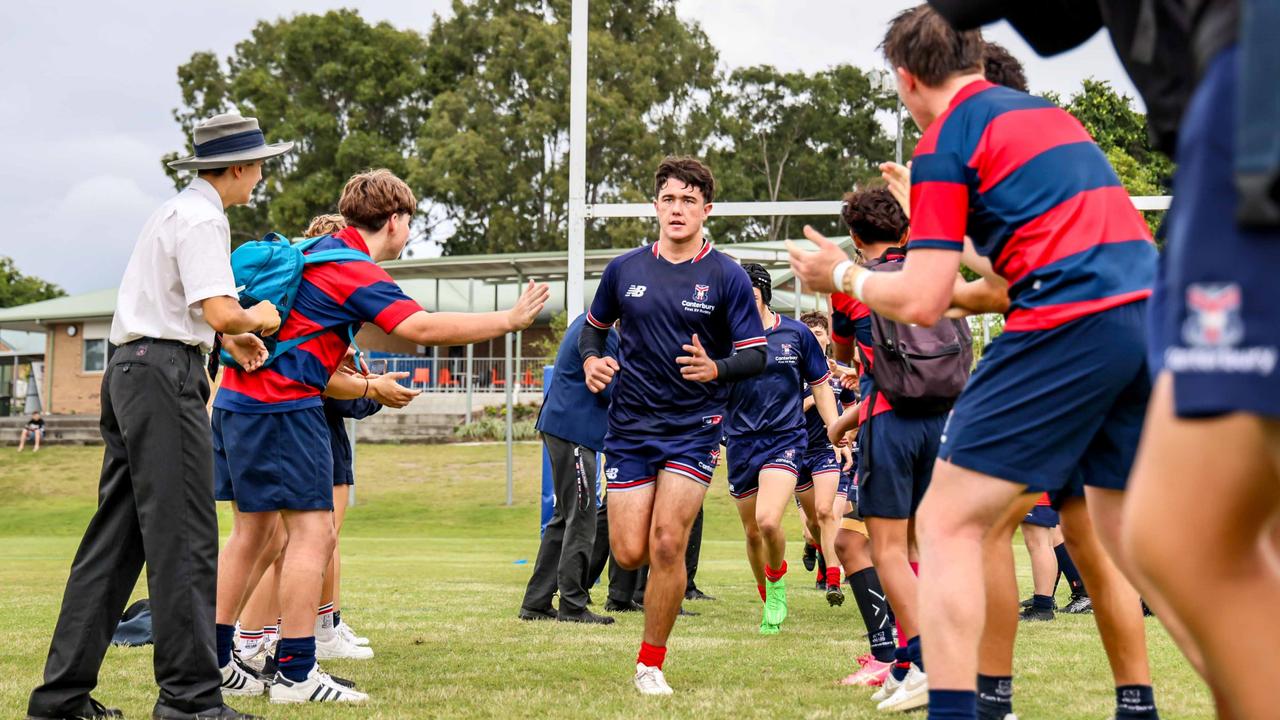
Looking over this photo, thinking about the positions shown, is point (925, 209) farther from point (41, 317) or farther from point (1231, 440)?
point (41, 317)

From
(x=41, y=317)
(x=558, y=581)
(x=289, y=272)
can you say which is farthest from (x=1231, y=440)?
(x=41, y=317)

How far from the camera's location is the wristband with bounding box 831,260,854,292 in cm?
387

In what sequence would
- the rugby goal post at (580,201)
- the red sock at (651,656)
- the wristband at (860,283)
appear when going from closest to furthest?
the wristband at (860,283) < the red sock at (651,656) < the rugby goal post at (580,201)

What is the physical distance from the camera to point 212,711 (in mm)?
4930

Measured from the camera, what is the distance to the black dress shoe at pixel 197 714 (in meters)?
4.90

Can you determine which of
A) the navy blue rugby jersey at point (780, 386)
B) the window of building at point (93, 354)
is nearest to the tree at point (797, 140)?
the window of building at point (93, 354)

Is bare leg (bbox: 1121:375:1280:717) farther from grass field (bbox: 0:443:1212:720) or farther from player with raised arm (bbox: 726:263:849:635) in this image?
player with raised arm (bbox: 726:263:849:635)

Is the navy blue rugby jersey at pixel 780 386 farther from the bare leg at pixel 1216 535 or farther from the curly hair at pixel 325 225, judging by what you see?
the bare leg at pixel 1216 535

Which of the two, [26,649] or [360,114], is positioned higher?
[360,114]

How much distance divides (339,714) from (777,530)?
161 inches

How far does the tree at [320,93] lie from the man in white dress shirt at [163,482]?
46.7 meters

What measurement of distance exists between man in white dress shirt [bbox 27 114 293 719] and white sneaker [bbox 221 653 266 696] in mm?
973

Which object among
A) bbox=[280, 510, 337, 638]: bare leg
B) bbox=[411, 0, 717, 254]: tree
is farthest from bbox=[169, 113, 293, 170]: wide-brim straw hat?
bbox=[411, 0, 717, 254]: tree

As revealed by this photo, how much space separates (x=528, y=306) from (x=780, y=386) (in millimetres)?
3879
